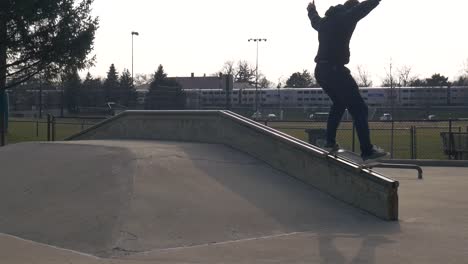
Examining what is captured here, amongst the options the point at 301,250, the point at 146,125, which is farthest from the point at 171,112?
the point at 301,250

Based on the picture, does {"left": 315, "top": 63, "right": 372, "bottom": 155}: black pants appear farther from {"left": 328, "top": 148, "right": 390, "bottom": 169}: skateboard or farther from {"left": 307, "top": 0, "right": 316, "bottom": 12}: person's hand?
{"left": 307, "top": 0, "right": 316, "bottom": 12}: person's hand

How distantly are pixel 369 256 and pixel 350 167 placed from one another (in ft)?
9.26

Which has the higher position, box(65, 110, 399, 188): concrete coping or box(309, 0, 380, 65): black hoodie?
box(309, 0, 380, 65): black hoodie

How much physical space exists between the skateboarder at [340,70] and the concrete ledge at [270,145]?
438mm

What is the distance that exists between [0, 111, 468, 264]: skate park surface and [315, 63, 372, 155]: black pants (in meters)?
1.08

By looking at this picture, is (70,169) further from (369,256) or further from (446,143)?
(446,143)

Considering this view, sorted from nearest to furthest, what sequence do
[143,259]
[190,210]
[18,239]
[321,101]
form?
[143,259] < [18,239] < [190,210] < [321,101]

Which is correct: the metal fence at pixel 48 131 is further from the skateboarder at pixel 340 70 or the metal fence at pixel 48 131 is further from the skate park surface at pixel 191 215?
the skateboarder at pixel 340 70

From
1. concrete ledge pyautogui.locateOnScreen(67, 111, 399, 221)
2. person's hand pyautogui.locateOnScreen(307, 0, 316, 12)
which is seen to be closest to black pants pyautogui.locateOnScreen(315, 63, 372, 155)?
concrete ledge pyautogui.locateOnScreen(67, 111, 399, 221)

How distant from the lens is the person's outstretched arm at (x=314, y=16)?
10.1 metres

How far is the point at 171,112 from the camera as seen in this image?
14.4m

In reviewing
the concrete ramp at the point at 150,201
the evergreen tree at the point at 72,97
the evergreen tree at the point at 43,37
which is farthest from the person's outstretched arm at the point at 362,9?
the evergreen tree at the point at 72,97

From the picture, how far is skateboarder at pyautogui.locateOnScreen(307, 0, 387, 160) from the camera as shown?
9.63 meters

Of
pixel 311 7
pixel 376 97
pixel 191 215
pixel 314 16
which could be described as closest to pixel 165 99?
pixel 311 7
